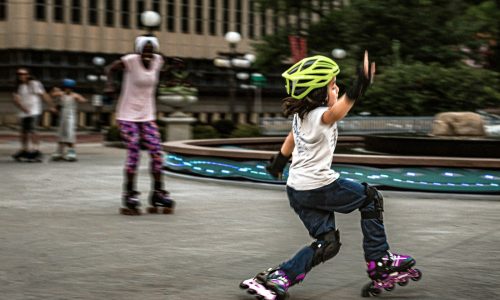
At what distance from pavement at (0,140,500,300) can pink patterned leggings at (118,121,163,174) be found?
1.82 feet

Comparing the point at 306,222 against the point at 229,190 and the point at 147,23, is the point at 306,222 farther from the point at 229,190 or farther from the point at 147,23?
the point at 147,23

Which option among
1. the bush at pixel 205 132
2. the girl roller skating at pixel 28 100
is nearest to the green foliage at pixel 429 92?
the bush at pixel 205 132

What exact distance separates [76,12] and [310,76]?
64.9 m

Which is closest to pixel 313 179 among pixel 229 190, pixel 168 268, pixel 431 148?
pixel 168 268

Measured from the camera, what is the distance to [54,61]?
65875 millimetres

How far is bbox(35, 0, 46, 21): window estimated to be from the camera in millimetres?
65625

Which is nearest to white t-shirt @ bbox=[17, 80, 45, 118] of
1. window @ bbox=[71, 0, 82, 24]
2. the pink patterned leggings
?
the pink patterned leggings

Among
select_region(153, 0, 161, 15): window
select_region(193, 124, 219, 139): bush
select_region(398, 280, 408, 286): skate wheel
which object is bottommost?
select_region(193, 124, 219, 139): bush

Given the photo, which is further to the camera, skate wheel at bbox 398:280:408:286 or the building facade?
Answer: the building facade

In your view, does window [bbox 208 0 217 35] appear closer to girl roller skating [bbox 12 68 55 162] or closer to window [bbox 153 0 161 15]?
window [bbox 153 0 161 15]

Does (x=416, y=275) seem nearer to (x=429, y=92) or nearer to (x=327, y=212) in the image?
(x=327, y=212)

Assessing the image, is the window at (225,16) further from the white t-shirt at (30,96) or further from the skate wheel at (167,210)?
the skate wheel at (167,210)

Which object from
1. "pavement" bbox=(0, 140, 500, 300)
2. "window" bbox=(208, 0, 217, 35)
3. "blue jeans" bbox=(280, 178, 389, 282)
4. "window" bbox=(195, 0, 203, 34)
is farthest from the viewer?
"window" bbox=(208, 0, 217, 35)

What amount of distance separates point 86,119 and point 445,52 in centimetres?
3498
